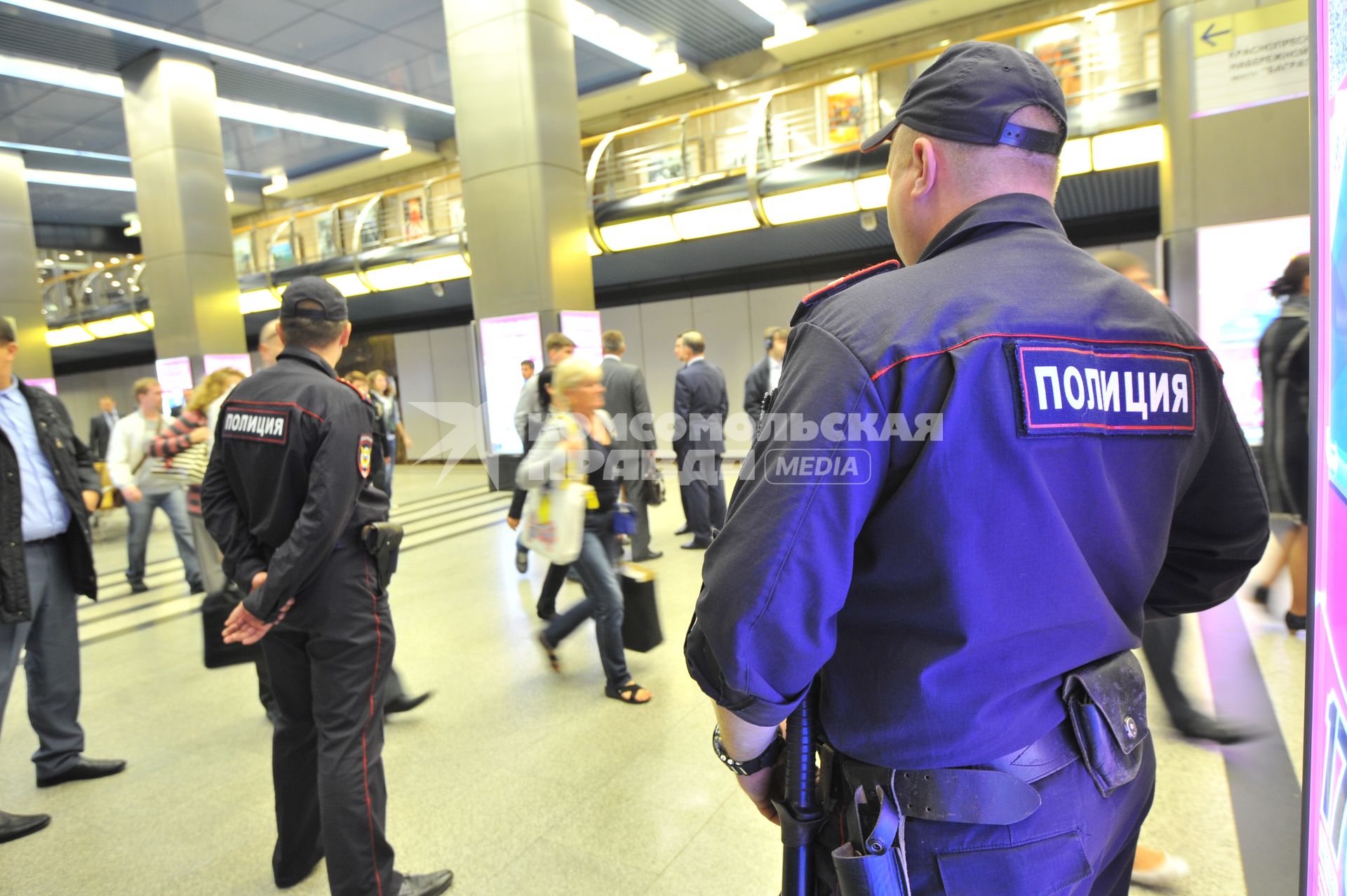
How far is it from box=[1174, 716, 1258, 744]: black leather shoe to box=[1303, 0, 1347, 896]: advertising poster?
2.38m

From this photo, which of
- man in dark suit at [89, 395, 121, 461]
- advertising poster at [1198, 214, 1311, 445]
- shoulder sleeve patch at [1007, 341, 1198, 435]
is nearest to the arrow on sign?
advertising poster at [1198, 214, 1311, 445]

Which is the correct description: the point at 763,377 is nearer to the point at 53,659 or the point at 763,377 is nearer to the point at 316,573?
the point at 316,573

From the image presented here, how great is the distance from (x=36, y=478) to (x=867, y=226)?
796 centimetres

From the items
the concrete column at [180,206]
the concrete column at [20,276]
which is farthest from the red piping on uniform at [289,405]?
the concrete column at [20,276]

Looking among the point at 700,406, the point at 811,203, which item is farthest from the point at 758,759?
the point at 811,203

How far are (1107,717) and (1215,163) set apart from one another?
13.2 feet

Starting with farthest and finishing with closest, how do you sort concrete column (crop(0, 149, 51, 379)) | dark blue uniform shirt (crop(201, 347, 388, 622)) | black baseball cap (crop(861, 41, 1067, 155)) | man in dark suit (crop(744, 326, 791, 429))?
concrete column (crop(0, 149, 51, 379)) < man in dark suit (crop(744, 326, 791, 429)) < dark blue uniform shirt (crop(201, 347, 388, 622)) < black baseball cap (crop(861, 41, 1067, 155))

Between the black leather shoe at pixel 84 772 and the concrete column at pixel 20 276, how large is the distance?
43.5 ft

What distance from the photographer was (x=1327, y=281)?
2.20ft

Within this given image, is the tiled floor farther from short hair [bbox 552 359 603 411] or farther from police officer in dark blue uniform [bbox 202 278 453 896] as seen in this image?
short hair [bbox 552 359 603 411]

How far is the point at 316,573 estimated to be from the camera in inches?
78.6

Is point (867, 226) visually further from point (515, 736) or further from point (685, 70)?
point (515, 736)

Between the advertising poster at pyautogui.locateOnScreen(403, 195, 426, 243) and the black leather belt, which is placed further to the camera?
the advertising poster at pyautogui.locateOnScreen(403, 195, 426, 243)

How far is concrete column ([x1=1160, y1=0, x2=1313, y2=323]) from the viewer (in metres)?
3.53
